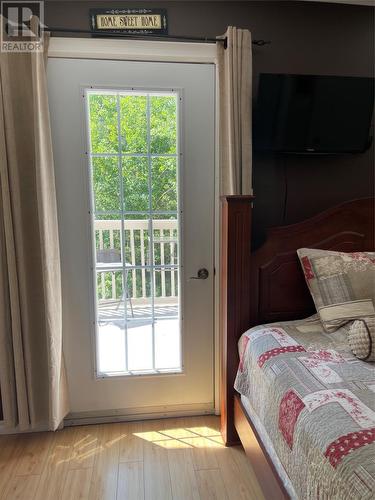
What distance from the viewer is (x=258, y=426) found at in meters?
1.51

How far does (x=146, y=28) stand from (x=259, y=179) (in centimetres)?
104

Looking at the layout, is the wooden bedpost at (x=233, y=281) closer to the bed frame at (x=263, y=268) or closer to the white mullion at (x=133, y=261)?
the bed frame at (x=263, y=268)

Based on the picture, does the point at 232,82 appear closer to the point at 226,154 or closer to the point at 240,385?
the point at 226,154

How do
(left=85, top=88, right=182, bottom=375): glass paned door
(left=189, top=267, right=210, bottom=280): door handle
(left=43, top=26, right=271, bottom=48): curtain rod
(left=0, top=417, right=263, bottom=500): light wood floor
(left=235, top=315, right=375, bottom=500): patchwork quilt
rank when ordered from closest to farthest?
(left=235, top=315, right=375, bottom=500): patchwork quilt, (left=0, top=417, right=263, bottom=500): light wood floor, (left=43, top=26, right=271, bottom=48): curtain rod, (left=85, top=88, right=182, bottom=375): glass paned door, (left=189, top=267, right=210, bottom=280): door handle

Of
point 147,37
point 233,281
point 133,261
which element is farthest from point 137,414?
point 147,37

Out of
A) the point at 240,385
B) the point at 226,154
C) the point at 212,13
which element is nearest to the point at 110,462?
the point at 240,385

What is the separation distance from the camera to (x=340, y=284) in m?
1.69

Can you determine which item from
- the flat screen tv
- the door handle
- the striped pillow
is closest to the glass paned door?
the door handle

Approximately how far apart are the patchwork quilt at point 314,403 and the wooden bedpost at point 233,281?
105mm

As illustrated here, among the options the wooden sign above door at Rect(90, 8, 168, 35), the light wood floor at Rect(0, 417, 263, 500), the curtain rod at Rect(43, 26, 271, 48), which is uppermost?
the wooden sign above door at Rect(90, 8, 168, 35)

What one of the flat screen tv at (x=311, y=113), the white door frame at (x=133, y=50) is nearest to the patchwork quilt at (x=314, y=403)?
the flat screen tv at (x=311, y=113)

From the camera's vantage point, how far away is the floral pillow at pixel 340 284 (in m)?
1.62

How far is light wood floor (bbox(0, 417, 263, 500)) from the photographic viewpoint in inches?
63.8

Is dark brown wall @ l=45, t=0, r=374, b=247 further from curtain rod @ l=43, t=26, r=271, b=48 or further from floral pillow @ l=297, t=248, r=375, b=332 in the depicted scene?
floral pillow @ l=297, t=248, r=375, b=332
